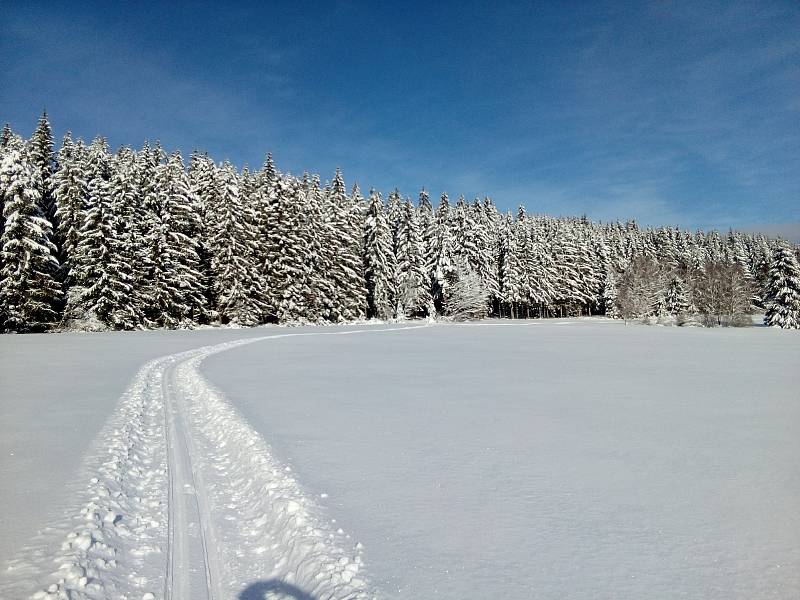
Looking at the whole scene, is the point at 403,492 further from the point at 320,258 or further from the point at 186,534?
the point at 320,258

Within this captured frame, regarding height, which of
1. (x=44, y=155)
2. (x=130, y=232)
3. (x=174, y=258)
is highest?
(x=44, y=155)

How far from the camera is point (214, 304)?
48469mm

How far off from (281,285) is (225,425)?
41.6m

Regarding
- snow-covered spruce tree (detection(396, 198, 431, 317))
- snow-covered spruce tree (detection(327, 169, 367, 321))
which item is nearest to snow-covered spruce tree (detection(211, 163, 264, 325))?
snow-covered spruce tree (detection(327, 169, 367, 321))

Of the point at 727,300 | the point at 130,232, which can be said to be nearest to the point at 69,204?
the point at 130,232

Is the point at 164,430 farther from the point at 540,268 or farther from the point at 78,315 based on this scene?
the point at 540,268

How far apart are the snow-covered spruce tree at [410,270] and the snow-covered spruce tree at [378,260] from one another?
127 cm

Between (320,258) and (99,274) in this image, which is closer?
(99,274)

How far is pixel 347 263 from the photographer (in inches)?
2229

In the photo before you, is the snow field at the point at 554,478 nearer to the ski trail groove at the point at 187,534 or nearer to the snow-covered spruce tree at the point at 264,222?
the ski trail groove at the point at 187,534

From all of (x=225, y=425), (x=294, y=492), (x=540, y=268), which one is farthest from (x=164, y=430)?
(x=540, y=268)

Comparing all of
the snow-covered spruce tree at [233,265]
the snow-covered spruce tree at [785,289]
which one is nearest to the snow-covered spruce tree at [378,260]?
the snow-covered spruce tree at [233,265]

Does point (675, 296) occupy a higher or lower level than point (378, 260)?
lower

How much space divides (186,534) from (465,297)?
186 ft
